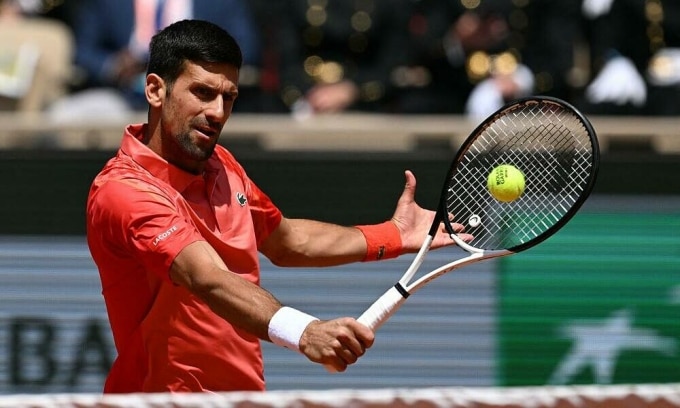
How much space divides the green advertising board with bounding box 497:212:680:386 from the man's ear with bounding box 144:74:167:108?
277cm

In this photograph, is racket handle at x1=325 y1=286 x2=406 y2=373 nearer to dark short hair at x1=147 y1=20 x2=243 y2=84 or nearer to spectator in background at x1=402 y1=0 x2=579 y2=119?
dark short hair at x1=147 y1=20 x2=243 y2=84

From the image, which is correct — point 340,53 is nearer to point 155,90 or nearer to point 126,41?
point 126,41

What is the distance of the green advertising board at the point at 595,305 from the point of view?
6.18 meters

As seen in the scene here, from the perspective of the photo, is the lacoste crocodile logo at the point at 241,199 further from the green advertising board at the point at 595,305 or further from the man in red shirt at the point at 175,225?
the green advertising board at the point at 595,305

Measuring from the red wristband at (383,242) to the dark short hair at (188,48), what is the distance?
Answer: 2.55 ft

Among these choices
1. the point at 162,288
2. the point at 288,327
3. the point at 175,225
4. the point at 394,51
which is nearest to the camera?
the point at 288,327

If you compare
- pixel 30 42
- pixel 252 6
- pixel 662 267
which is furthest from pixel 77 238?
pixel 662 267

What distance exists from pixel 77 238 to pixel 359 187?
1.35 metres

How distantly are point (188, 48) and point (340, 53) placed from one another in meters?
4.30

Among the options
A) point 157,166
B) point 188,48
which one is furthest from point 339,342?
point 188,48

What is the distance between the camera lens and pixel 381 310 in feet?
11.5

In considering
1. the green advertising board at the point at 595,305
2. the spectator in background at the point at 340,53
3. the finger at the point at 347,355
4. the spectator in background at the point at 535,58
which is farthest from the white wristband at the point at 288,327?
the spectator in background at the point at 535,58

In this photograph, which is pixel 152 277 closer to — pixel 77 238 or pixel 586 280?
pixel 77 238

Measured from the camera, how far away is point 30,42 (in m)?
7.36
